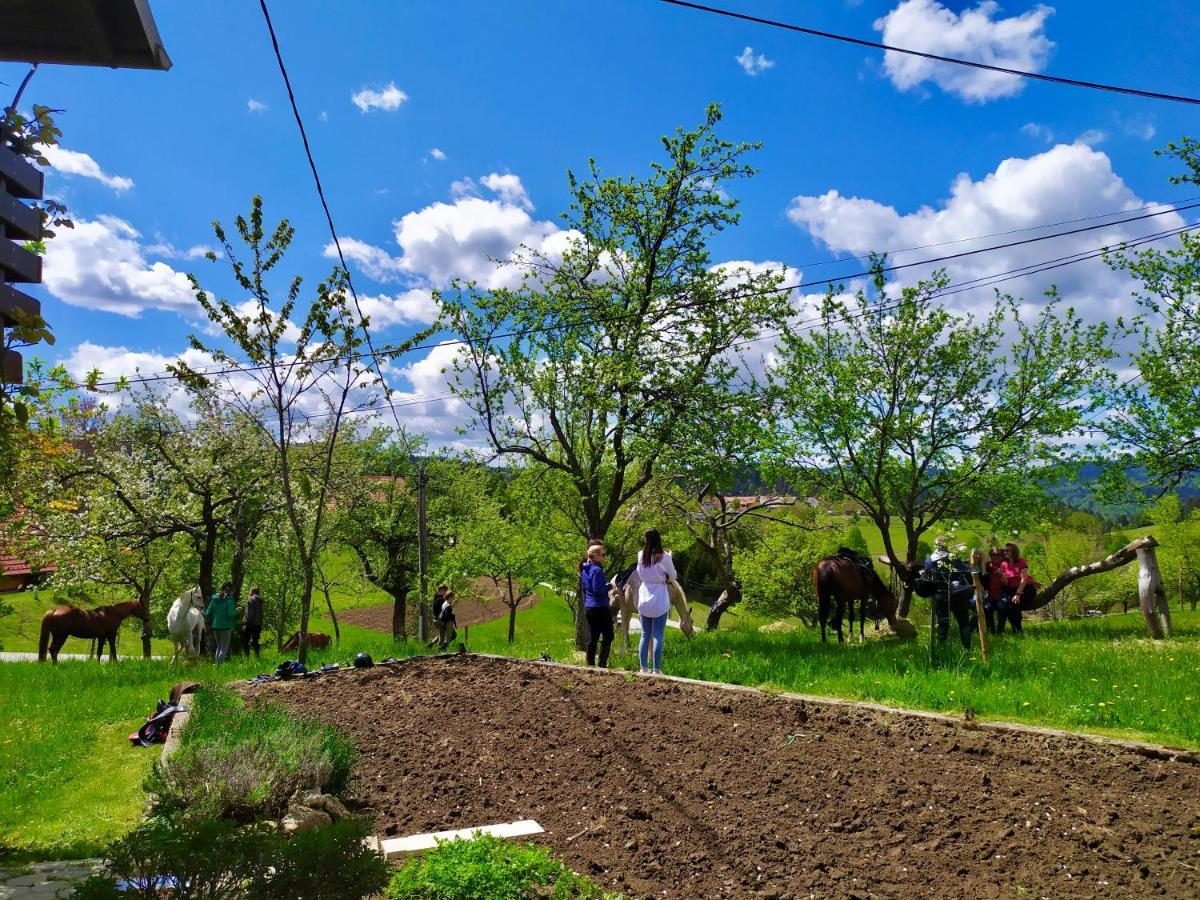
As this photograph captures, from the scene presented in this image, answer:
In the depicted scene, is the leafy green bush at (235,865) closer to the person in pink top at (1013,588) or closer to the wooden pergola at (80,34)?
the wooden pergola at (80,34)

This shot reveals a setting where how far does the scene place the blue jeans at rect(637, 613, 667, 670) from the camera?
9562 mm

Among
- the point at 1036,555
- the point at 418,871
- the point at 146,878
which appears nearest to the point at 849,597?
the point at 418,871

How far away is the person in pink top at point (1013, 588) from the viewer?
13719mm

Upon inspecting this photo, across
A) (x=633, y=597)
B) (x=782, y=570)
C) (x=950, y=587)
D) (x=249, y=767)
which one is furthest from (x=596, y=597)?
(x=782, y=570)

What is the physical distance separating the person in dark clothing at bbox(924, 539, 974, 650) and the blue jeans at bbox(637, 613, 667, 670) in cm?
363

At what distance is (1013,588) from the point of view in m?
14.0

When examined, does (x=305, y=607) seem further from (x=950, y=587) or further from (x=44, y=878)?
(x=950, y=587)

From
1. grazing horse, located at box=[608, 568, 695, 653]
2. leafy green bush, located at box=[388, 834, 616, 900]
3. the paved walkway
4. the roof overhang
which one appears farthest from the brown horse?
the roof overhang

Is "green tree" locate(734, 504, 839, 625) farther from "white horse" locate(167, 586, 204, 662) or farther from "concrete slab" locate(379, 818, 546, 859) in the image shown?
"concrete slab" locate(379, 818, 546, 859)

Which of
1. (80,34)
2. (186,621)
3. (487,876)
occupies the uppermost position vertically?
(80,34)

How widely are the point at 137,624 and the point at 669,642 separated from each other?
91.1 feet

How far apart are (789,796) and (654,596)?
462 cm

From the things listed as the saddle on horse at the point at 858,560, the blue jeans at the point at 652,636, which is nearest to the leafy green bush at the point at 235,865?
the blue jeans at the point at 652,636

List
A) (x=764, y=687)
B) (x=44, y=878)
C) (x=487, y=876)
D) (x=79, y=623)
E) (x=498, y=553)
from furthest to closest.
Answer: (x=498, y=553) < (x=79, y=623) < (x=764, y=687) < (x=44, y=878) < (x=487, y=876)
